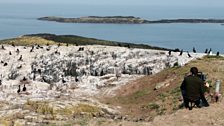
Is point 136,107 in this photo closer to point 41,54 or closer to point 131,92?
point 131,92

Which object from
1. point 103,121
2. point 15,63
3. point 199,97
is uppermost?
point 199,97

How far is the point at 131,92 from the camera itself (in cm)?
4191

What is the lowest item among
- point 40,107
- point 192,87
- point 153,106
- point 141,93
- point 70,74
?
point 70,74

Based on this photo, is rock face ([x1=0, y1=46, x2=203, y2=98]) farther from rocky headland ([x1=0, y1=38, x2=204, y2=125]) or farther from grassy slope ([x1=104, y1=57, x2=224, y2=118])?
grassy slope ([x1=104, y1=57, x2=224, y2=118])

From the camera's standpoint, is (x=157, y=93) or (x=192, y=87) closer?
(x=192, y=87)

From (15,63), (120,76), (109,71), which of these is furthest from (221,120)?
(15,63)

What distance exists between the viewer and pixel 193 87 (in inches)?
839

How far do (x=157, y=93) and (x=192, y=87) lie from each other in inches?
637

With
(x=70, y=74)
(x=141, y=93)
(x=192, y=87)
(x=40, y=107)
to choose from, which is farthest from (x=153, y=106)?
(x=70, y=74)

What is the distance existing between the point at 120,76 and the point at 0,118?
25627 mm

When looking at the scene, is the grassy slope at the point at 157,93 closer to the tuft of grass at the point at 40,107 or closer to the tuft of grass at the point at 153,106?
the tuft of grass at the point at 153,106

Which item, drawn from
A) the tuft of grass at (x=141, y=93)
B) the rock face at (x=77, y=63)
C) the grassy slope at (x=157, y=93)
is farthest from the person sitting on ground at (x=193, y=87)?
the rock face at (x=77, y=63)

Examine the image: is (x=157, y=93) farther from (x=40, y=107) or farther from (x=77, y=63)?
(x=77, y=63)

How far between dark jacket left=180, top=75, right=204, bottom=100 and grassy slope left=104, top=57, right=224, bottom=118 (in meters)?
6.85
